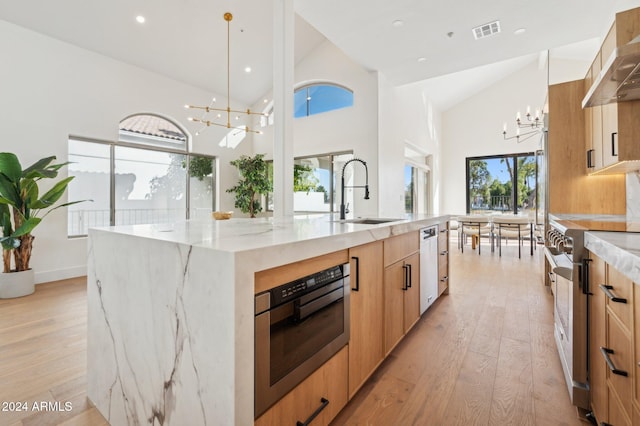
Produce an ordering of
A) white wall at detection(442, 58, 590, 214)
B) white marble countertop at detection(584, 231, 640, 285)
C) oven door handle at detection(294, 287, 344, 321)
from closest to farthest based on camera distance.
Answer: white marble countertop at detection(584, 231, 640, 285), oven door handle at detection(294, 287, 344, 321), white wall at detection(442, 58, 590, 214)

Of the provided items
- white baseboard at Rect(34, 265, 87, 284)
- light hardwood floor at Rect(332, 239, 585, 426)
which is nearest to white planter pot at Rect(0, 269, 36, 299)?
white baseboard at Rect(34, 265, 87, 284)

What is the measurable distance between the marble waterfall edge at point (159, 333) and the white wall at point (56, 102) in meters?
3.70

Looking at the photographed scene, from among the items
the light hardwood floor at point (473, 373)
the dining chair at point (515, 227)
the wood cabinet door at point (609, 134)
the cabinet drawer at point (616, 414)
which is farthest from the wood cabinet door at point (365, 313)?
the dining chair at point (515, 227)

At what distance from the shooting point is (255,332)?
3.04 feet

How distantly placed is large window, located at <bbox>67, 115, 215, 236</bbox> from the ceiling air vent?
5310mm

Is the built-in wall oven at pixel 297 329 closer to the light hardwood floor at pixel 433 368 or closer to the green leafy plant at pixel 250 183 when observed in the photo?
the light hardwood floor at pixel 433 368

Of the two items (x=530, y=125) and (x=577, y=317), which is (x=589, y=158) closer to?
(x=577, y=317)

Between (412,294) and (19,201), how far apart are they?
4.41m

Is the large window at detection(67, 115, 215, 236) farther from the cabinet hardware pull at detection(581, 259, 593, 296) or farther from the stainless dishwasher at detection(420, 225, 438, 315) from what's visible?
the cabinet hardware pull at detection(581, 259, 593, 296)

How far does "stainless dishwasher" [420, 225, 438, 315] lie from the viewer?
2.48m

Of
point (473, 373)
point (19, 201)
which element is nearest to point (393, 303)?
point (473, 373)

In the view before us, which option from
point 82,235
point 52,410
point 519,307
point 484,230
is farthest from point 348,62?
point 52,410

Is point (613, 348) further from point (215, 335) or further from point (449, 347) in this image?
point (215, 335)

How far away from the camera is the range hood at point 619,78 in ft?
4.76
